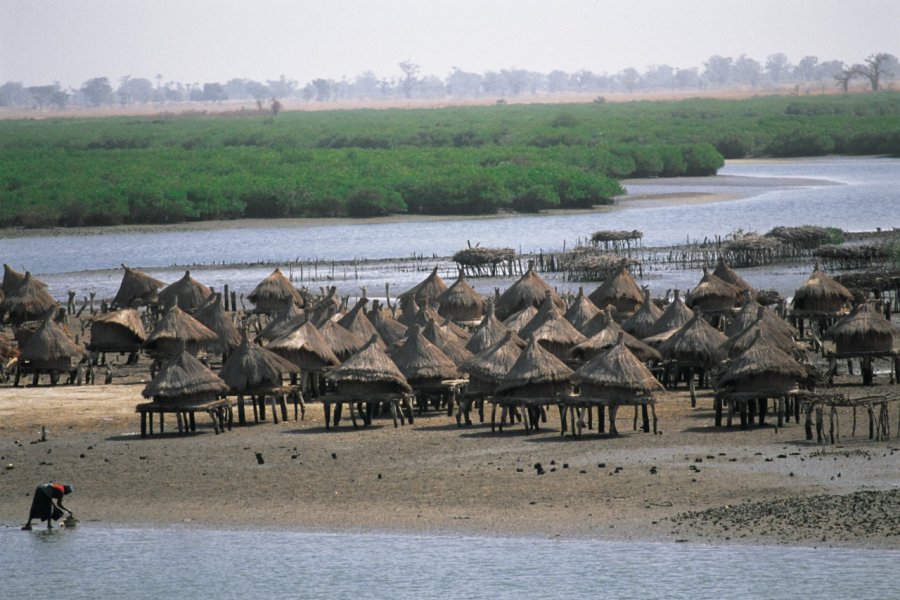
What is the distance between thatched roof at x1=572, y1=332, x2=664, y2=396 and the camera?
31.6 meters

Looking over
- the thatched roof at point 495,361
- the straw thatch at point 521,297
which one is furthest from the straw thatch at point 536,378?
the straw thatch at point 521,297

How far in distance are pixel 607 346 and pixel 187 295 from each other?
16380 mm

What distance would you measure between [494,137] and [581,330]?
9766 cm

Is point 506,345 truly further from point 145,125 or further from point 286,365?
point 145,125

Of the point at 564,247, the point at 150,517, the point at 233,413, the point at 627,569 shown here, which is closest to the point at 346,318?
the point at 233,413

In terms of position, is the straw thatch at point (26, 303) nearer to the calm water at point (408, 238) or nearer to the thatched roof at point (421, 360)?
the calm water at point (408, 238)

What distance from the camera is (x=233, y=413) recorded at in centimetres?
3719

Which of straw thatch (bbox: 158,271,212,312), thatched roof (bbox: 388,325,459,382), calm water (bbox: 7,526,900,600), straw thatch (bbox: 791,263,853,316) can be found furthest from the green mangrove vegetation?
calm water (bbox: 7,526,900,600)

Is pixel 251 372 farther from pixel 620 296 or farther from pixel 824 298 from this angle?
pixel 824 298

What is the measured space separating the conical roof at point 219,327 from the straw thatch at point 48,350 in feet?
11.4

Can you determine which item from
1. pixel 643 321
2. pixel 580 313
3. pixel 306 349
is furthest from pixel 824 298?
pixel 306 349

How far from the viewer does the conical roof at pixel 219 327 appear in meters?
40.8

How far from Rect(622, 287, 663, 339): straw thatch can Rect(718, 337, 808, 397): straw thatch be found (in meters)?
7.13

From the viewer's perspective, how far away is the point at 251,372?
34375 mm
